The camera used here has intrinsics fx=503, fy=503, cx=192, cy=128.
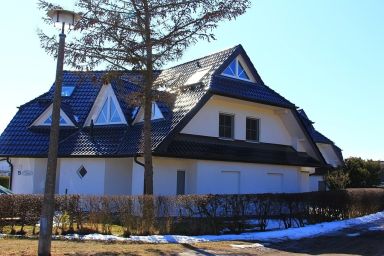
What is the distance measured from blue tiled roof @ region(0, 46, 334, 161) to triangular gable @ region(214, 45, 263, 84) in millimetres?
75

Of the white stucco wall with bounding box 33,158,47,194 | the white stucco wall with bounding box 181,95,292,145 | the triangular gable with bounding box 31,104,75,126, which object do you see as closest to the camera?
the white stucco wall with bounding box 181,95,292,145

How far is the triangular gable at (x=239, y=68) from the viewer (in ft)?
77.8

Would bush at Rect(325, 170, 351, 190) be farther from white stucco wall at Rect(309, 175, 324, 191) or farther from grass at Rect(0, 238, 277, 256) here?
grass at Rect(0, 238, 277, 256)

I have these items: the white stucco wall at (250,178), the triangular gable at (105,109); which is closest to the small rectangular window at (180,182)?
the white stucco wall at (250,178)

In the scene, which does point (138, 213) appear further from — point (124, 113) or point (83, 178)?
point (124, 113)

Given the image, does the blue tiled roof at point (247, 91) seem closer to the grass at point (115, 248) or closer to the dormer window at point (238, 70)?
the dormer window at point (238, 70)

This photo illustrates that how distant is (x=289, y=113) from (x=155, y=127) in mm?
8040

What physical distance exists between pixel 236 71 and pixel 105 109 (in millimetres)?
6713

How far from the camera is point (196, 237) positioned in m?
15.0

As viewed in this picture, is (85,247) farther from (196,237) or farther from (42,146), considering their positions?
(42,146)

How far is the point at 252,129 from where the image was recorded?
25.2 metres

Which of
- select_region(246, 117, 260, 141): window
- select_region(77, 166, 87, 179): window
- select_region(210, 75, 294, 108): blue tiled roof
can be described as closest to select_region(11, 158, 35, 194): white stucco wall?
select_region(77, 166, 87, 179): window

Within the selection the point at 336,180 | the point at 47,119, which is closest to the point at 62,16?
the point at 47,119

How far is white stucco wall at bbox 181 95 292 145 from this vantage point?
22438mm
